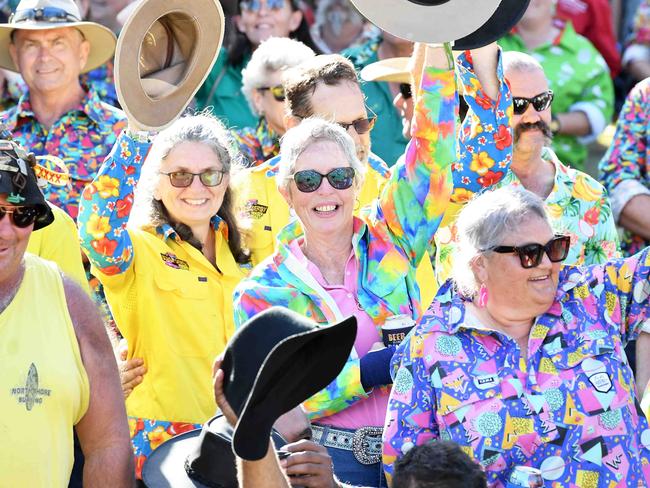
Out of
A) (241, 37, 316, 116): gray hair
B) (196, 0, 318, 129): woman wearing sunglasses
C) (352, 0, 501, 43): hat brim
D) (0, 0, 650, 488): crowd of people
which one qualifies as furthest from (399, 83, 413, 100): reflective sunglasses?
(352, 0, 501, 43): hat brim

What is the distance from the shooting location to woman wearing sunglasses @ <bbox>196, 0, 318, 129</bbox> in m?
7.25

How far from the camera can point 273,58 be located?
636cm

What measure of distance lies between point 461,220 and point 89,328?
1239 millimetres

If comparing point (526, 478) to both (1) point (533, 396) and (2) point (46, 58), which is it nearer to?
(1) point (533, 396)

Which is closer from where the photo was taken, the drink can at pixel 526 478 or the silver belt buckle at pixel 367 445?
the drink can at pixel 526 478

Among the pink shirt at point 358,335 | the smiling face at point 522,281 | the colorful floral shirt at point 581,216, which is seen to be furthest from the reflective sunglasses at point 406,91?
the smiling face at point 522,281

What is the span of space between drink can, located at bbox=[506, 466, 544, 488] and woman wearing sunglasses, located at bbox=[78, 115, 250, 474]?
53.9 inches

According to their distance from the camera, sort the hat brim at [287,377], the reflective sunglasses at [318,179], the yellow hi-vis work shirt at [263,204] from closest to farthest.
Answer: the hat brim at [287,377] < the reflective sunglasses at [318,179] < the yellow hi-vis work shirt at [263,204]

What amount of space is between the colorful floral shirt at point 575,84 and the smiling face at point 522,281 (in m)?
3.18

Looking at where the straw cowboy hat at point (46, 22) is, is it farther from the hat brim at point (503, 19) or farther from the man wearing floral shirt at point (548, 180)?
the hat brim at point (503, 19)

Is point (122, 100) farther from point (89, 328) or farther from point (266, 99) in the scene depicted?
point (266, 99)

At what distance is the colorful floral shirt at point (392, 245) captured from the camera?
14.3ft

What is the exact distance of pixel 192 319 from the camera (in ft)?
16.2

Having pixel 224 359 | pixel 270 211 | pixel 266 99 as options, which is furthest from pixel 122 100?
pixel 266 99
